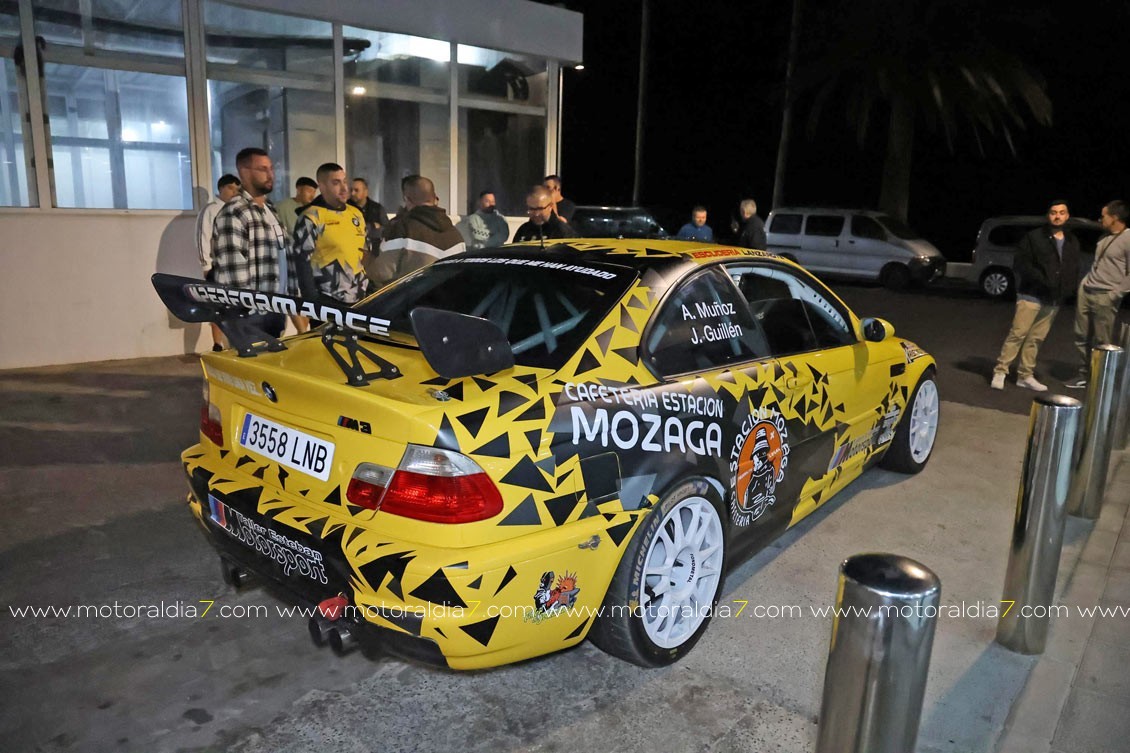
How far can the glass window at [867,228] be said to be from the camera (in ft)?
57.8

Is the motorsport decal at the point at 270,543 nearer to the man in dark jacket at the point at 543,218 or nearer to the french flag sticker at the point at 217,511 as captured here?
the french flag sticker at the point at 217,511

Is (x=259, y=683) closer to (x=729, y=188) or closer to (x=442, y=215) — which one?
(x=442, y=215)

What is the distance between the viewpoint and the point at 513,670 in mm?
3125

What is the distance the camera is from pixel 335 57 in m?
9.51

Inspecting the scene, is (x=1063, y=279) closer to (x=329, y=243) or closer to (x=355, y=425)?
(x=329, y=243)

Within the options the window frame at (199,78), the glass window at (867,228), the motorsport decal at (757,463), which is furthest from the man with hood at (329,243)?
Result: the glass window at (867,228)

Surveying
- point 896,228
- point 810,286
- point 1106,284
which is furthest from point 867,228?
point 810,286

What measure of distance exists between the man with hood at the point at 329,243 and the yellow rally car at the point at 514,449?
2452 millimetres

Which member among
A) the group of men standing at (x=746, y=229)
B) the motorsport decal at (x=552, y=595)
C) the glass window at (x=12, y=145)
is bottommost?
the motorsport decal at (x=552, y=595)

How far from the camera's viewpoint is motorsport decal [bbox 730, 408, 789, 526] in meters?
3.35

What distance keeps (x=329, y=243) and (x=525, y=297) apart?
3.23 meters

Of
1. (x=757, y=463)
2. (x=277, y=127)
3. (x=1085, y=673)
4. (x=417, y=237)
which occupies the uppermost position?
(x=277, y=127)

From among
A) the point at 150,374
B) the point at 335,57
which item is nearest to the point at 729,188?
the point at 335,57

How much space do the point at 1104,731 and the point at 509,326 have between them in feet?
8.18
